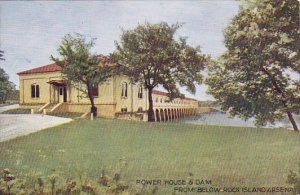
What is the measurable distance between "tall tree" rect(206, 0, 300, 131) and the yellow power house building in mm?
234

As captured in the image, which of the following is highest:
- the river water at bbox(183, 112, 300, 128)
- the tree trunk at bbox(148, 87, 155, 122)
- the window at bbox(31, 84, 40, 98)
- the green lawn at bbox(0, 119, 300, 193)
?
the window at bbox(31, 84, 40, 98)

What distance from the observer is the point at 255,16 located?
2.04 meters

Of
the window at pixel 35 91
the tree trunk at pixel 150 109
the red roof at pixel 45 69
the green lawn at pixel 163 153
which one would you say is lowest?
the green lawn at pixel 163 153

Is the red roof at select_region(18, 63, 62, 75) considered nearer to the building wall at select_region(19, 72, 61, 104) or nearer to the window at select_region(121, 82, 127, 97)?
the building wall at select_region(19, 72, 61, 104)

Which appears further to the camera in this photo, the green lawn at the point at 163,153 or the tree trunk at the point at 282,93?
the tree trunk at the point at 282,93

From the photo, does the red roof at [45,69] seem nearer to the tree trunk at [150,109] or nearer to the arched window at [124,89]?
the arched window at [124,89]

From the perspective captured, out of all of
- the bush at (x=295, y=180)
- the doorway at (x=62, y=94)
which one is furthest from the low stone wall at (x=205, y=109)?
the doorway at (x=62, y=94)

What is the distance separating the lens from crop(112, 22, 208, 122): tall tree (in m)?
2.04

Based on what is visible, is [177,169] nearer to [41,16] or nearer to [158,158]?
[158,158]

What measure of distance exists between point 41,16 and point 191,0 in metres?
0.79

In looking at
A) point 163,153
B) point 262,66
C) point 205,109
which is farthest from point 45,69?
point 262,66

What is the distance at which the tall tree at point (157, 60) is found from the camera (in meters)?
2.04

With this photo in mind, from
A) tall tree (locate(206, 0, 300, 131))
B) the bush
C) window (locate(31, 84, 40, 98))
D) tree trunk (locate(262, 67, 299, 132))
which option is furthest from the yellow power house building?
the bush

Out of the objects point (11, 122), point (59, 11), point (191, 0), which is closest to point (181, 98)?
point (191, 0)
